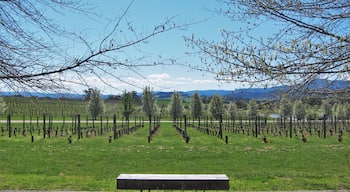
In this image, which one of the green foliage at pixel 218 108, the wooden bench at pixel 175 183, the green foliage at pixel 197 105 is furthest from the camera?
the green foliage at pixel 197 105

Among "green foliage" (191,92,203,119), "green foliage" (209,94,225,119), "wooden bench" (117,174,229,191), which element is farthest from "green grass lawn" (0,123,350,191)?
"green foliage" (191,92,203,119)

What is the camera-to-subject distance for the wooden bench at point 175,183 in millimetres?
5625

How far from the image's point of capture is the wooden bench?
18.5 ft

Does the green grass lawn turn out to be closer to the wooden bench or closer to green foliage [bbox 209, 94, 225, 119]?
green foliage [bbox 209, 94, 225, 119]

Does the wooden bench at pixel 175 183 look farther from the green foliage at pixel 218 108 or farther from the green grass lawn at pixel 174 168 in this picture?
the green grass lawn at pixel 174 168

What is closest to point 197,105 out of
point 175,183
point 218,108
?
point 218,108

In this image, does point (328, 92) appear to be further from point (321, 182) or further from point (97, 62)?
point (321, 182)

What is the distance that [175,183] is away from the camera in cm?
568

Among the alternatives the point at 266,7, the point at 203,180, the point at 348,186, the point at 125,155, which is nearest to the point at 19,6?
the point at 266,7

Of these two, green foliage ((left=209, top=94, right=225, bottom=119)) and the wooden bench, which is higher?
green foliage ((left=209, top=94, right=225, bottom=119))

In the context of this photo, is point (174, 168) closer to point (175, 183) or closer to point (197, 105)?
point (175, 183)

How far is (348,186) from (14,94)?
278 inches

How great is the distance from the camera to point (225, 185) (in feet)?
18.5

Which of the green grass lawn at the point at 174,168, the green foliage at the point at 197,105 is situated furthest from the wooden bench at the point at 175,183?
the green foliage at the point at 197,105
